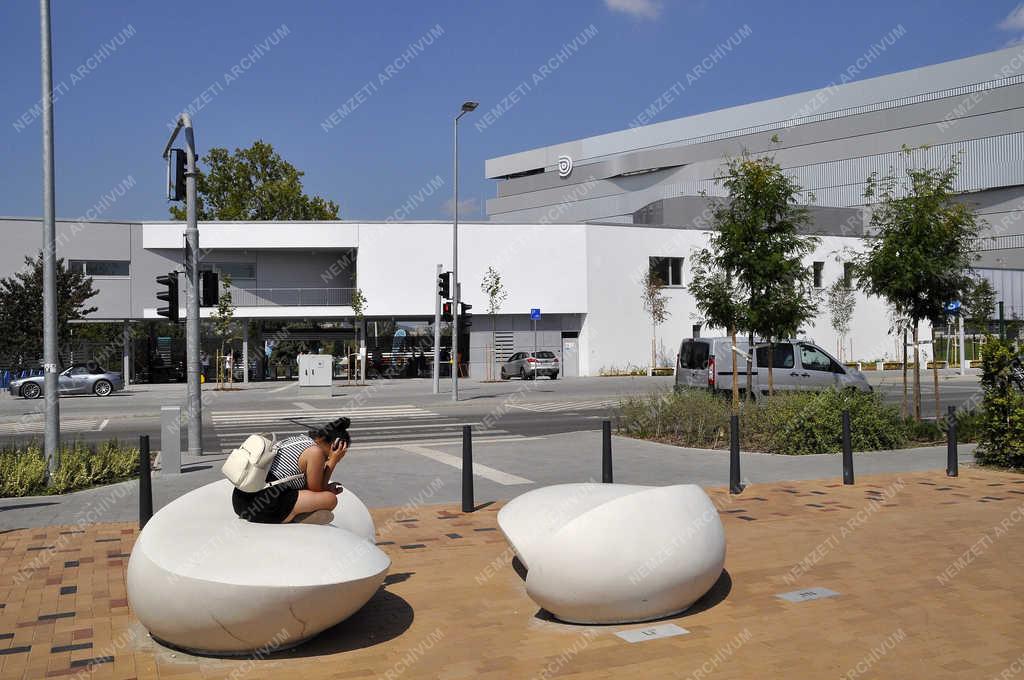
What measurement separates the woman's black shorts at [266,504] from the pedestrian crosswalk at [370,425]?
32.3 ft

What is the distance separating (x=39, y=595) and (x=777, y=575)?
5.43m

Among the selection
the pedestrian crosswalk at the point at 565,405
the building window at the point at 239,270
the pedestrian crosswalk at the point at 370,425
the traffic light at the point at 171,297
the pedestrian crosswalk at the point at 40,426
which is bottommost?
the pedestrian crosswalk at the point at 40,426

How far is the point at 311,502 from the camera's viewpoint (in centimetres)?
606

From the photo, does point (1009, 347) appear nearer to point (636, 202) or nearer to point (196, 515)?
point (196, 515)

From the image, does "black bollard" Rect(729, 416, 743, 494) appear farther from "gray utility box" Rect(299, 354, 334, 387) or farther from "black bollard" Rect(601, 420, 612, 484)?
"gray utility box" Rect(299, 354, 334, 387)

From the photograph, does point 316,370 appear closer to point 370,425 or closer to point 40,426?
point 40,426

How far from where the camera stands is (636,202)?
76.2m

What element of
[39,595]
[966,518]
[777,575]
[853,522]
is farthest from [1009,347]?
[39,595]

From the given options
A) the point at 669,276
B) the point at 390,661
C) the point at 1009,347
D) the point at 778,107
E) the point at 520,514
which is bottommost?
the point at 390,661

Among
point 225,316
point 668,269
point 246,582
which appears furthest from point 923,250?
point 668,269

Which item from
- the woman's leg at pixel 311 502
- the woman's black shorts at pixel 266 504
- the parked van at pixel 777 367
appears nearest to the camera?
the woman's black shorts at pixel 266 504

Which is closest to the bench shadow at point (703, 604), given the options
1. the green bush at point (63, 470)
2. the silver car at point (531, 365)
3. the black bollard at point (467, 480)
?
the black bollard at point (467, 480)

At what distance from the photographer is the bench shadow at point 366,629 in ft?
17.6

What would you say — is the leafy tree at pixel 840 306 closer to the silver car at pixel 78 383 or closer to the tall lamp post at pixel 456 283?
the tall lamp post at pixel 456 283
